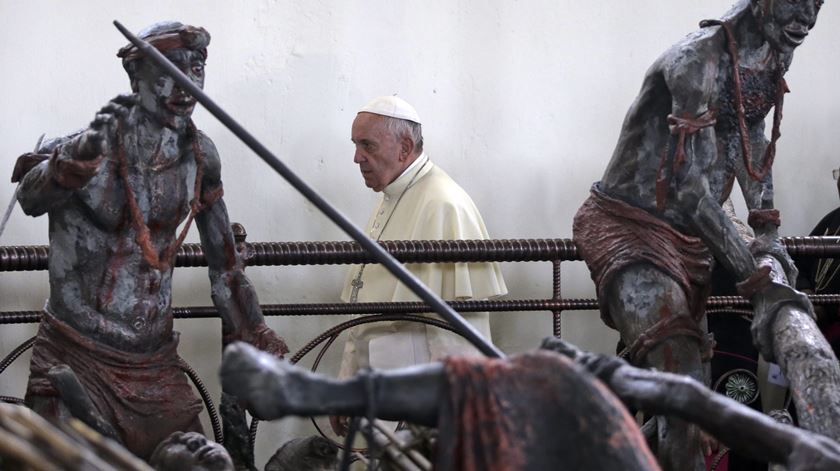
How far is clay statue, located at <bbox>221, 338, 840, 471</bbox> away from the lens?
3148 millimetres

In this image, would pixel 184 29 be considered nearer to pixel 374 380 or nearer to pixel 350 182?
pixel 374 380

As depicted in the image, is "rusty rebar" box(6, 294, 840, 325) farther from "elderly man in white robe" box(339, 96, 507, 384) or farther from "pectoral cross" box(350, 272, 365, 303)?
"pectoral cross" box(350, 272, 365, 303)

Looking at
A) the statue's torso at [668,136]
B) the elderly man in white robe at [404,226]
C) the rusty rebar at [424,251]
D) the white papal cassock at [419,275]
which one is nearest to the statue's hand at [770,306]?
the statue's torso at [668,136]

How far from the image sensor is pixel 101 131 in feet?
16.1

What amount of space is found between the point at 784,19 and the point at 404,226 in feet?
7.69

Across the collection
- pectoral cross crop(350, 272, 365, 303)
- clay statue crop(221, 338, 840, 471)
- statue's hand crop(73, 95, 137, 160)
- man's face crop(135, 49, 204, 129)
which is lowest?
pectoral cross crop(350, 272, 365, 303)

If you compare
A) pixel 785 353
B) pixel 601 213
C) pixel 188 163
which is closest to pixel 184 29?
pixel 188 163

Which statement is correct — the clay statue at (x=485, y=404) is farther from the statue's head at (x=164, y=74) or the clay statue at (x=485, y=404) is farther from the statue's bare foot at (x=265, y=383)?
the statue's head at (x=164, y=74)

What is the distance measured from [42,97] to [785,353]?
3.75 metres

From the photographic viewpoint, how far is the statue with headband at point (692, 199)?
5465 mm

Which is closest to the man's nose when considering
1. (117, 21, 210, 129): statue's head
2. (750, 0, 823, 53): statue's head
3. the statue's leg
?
(750, 0, 823, 53): statue's head

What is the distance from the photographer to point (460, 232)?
7.43 m


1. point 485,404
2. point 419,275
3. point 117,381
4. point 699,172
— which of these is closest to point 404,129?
point 419,275

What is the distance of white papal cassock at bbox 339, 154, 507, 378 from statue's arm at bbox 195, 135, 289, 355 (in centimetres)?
177
